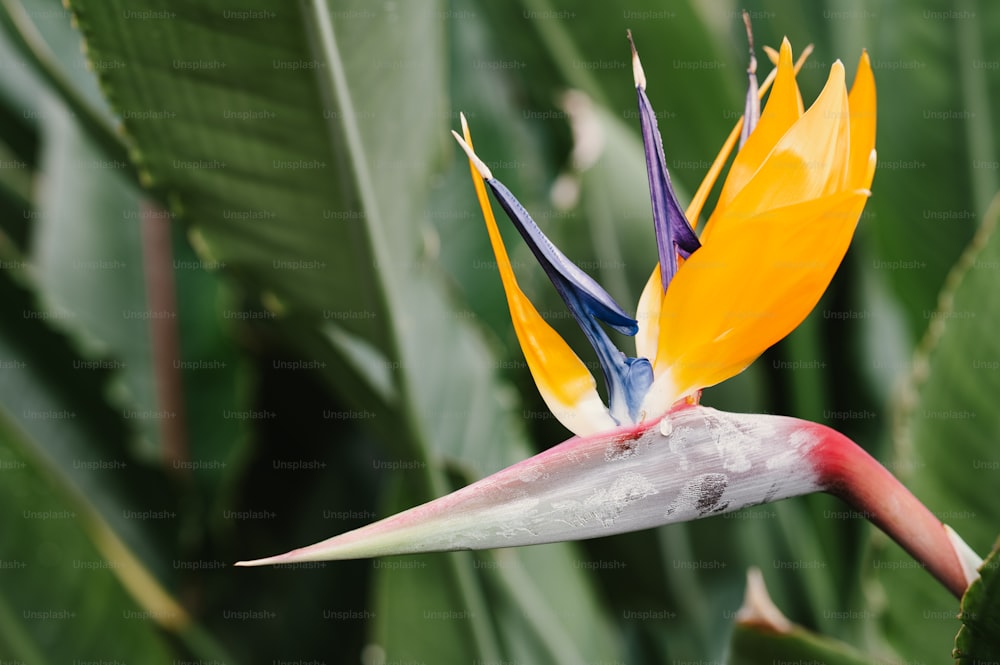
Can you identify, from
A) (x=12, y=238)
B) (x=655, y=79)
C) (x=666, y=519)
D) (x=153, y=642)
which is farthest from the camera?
(x=12, y=238)

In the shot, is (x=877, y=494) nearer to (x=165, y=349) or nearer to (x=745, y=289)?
(x=745, y=289)

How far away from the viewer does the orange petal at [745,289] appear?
0.33m

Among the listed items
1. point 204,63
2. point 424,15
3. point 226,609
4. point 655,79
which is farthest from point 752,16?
point 226,609

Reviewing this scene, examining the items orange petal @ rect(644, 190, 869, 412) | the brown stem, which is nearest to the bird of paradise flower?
orange petal @ rect(644, 190, 869, 412)

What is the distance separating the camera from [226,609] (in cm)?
103

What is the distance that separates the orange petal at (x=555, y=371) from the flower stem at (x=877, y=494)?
0.09 meters

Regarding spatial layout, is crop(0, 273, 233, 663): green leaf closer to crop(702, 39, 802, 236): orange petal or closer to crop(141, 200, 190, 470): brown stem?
crop(141, 200, 190, 470): brown stem

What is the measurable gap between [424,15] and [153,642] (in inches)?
20.4

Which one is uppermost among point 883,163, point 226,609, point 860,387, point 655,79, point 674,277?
point 655,79

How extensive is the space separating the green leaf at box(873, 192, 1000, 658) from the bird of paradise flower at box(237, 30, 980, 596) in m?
0.28

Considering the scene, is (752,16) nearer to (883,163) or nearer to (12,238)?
(883,163)

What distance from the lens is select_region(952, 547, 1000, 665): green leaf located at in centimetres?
35

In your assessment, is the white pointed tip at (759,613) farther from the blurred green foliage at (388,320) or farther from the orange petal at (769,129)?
the orange petal at (769,129)

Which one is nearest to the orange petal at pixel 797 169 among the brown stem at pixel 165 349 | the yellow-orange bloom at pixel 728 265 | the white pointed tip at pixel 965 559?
the yellow-orange bloom at pixel 728 265
